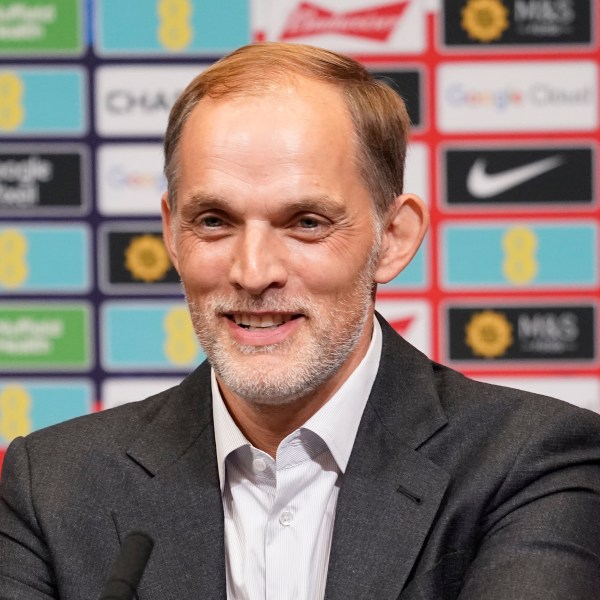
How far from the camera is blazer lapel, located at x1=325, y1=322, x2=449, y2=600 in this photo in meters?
1.40

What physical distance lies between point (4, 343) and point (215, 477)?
1615mm

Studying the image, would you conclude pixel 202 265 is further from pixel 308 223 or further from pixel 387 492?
pixel 387 492

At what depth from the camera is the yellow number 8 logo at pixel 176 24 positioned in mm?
2953

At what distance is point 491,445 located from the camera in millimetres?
1474

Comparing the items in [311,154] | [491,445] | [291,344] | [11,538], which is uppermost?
[311,154]

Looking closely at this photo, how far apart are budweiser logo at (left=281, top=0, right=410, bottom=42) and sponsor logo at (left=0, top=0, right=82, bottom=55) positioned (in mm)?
580

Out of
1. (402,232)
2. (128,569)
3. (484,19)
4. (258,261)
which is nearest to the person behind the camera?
(128,569)

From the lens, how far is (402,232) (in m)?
1.60

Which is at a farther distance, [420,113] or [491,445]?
[420,113]

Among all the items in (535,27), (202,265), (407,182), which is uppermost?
(535,27)

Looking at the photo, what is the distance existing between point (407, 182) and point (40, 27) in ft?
3.57

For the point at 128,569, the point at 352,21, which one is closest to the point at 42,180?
the point at 352,21

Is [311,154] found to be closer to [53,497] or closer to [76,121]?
[53,497]

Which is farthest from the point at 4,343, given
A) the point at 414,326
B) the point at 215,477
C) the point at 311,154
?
the point at 311,154
